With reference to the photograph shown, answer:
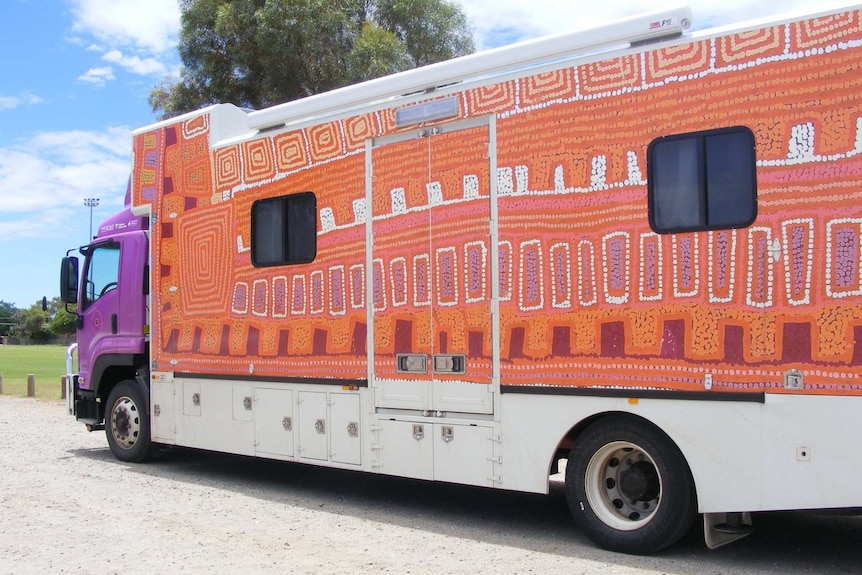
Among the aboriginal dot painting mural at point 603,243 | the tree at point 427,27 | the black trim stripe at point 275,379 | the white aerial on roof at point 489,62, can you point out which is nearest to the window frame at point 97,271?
the black trim stripe at point 275,379

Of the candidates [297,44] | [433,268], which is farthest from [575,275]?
[297,44]

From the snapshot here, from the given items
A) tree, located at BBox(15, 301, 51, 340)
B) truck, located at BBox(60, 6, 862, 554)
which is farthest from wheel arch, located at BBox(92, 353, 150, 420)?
tree, located at BBox(15, 301, 51, 340)

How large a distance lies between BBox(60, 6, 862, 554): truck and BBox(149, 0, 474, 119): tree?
9074mm

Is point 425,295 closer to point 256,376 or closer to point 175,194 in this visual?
point 256,376

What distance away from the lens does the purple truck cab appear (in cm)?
936

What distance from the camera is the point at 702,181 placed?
5.29 meters

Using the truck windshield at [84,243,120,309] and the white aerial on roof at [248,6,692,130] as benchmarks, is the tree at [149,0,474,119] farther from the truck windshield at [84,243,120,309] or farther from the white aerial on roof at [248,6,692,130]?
the white aerial on roof at [248,6,692,130]

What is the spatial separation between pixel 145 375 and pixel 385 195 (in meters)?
4.06

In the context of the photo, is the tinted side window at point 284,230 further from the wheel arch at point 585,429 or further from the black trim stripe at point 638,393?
the wheel arch at point 585,429

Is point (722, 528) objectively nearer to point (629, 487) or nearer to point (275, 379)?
point (629, 487)

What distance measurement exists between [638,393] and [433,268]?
1.92 m

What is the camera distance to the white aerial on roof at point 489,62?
5.50 meters

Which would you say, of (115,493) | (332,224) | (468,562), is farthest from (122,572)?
(332,224)

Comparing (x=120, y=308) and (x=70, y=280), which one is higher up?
(x=70, y=280)
